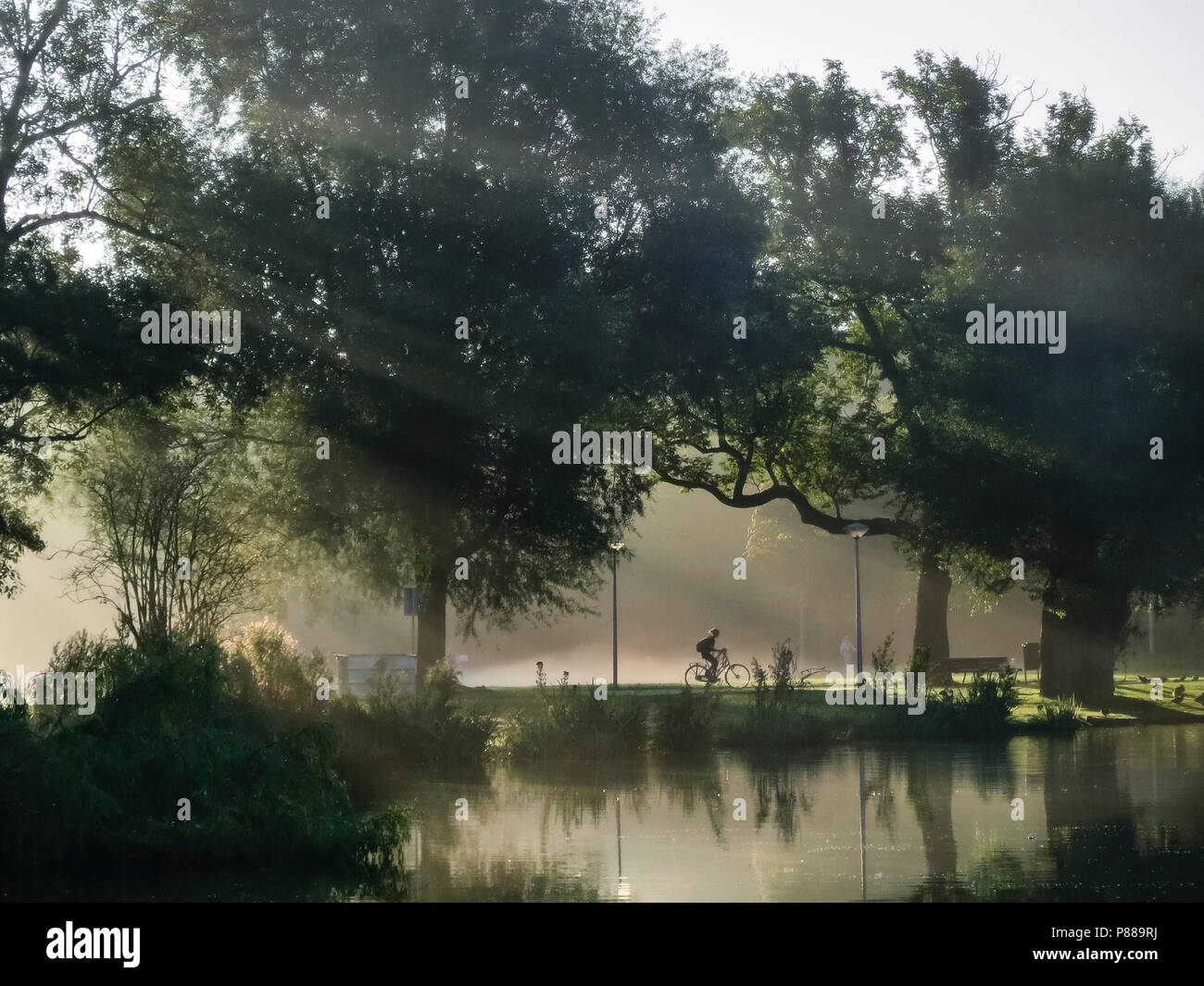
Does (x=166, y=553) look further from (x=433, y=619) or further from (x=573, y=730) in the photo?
(x=433, y=619)

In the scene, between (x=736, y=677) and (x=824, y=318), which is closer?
(x=736, y=677)

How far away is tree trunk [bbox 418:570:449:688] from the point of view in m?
32.7

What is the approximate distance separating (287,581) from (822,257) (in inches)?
733

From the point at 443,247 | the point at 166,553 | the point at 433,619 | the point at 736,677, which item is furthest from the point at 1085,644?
the point at 166,553

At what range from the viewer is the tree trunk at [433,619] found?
107 feet

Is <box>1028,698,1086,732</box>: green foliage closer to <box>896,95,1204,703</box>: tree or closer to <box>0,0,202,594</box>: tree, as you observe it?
<box>896,95,1204,703</box>: tree

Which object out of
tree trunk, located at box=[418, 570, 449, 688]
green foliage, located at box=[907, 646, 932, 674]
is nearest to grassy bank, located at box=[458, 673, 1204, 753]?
green foliage, located at box=[907, 646, 932, 674]

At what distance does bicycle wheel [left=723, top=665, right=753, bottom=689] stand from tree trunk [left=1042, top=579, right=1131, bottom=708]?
24.5ft

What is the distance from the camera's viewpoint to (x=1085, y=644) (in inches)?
1359

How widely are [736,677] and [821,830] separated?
2534 cm

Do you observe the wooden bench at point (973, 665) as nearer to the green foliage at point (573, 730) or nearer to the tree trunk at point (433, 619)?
the tree trunk at point (433, 619)

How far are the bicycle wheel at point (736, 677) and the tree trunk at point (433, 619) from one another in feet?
22.0

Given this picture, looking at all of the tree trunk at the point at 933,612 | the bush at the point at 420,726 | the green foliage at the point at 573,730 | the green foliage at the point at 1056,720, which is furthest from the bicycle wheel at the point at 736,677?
the bush at the point at 420,726
